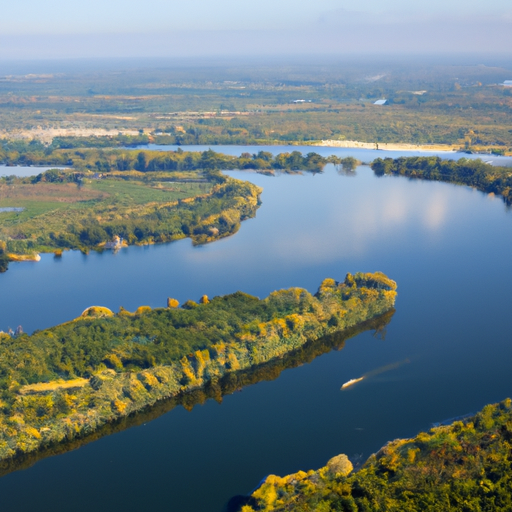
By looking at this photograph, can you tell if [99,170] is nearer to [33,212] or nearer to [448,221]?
[33,212]

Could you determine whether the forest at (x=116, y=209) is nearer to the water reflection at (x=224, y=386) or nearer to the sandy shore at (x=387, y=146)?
the water reflection at (x=224, y=386)

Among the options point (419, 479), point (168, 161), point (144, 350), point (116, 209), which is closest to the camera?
point (419, 479)

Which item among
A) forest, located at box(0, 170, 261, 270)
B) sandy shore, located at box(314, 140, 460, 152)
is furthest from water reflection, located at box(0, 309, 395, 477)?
sandy shore, located at box(314, 140, 460, 152)

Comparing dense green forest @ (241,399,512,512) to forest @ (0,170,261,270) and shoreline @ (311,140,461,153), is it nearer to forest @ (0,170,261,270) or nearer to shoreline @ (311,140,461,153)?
forest @ (0,170,261,270)

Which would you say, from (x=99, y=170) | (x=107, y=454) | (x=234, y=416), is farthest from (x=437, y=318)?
(x=99, y=170)

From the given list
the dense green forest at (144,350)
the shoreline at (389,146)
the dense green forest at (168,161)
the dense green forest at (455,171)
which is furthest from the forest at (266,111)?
the dense green forest at (144,350)

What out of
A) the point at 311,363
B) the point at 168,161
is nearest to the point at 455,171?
the point at 168,161

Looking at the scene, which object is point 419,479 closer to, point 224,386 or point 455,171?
point 224,386
